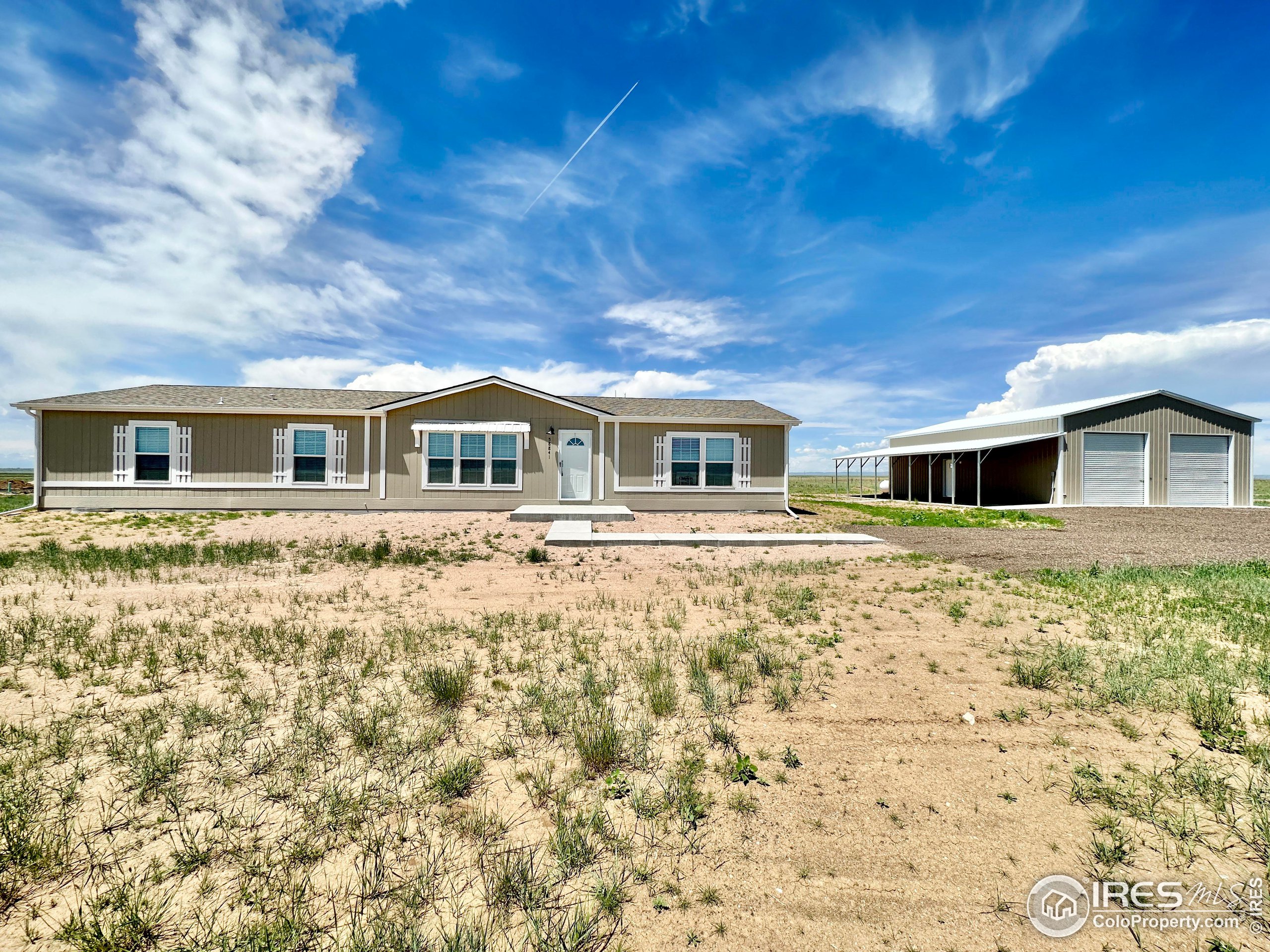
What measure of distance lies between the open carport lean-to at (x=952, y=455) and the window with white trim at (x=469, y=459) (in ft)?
57.7

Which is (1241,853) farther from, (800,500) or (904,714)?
(800,500)

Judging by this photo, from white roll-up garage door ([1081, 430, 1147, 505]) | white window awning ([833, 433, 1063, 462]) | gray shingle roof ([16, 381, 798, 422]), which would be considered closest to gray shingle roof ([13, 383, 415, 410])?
gray shingle roof ([16, 381, 798, 422])

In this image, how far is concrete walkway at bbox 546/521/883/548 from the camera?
11.4m

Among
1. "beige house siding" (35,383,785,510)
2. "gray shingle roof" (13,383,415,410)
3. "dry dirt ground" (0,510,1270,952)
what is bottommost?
"dry dirt ground" (0,510,1270,952)

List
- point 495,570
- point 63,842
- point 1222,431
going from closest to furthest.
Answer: point 63,842 → point 495,570 → point 1222,431

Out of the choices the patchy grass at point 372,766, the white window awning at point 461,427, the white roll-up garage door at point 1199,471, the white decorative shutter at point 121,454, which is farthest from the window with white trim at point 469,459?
the white roll-up garage door at point 1199,471

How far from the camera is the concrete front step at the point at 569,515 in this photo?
1494 cm

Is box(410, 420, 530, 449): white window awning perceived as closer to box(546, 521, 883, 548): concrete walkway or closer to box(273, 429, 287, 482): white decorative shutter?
box(273, 429, 287, 482): white decorative shutter

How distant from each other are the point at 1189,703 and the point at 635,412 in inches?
601

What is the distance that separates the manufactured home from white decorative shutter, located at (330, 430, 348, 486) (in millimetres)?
32

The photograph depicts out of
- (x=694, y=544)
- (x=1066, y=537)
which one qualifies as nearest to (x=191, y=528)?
(x=694, y=544)

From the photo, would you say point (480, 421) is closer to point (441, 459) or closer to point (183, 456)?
point (441, 459)

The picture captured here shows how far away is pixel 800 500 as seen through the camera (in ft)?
81.9

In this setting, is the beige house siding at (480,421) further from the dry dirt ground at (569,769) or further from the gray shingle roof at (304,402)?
the dry dirt ground at (569,769)
